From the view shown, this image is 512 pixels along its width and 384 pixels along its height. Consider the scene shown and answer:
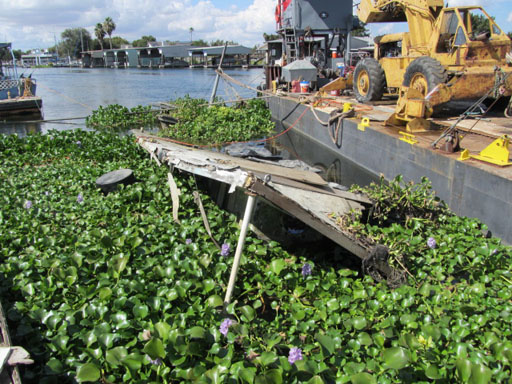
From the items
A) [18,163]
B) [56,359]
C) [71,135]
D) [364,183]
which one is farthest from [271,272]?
[71,135]

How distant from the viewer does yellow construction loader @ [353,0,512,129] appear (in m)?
8.39

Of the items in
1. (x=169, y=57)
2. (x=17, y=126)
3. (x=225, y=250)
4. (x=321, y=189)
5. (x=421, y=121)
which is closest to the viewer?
(x=225, y=250)

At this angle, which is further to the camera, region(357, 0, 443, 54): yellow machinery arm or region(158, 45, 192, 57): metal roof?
region(158, 45, 192, 57): metal roof

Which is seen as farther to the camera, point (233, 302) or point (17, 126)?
point (17, 126)

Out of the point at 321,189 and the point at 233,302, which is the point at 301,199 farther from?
the point at 233,302

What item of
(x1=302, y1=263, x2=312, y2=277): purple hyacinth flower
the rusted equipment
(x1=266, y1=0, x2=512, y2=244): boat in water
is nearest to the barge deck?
(x1=266, y1=0, x2=512, y2=244): boat in water

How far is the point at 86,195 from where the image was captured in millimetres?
6223

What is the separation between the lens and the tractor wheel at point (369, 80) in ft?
38.9

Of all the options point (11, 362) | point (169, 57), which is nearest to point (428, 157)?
point (11, 362)

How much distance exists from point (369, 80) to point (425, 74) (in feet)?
10.6

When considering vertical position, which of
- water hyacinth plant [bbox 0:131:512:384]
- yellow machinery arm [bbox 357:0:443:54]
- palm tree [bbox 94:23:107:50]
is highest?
palm tree [bbox 94:23:107:50]

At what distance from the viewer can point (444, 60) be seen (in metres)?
9.55

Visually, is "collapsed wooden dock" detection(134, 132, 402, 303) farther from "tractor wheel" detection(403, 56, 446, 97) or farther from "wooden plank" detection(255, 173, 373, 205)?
"tractor wheel" detection(403, 56, 446, 97)

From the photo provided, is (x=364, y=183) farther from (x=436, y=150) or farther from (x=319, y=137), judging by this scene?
(x=319, y=137)
